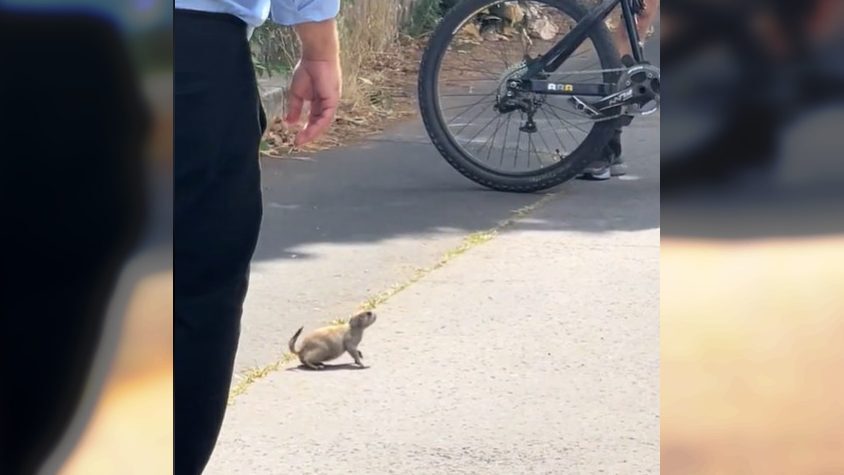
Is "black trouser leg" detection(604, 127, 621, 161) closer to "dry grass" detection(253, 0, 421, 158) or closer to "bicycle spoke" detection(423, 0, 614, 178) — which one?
"bicycle spoke" detection(423, 0, 614, 178)

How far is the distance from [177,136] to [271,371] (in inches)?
78.2

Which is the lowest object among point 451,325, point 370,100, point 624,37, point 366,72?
point 451,325

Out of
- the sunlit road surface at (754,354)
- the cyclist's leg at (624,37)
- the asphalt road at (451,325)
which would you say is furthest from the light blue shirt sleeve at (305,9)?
the cyclist's leg at (624,37)

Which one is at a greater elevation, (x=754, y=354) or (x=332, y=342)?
(x=754, y=354)

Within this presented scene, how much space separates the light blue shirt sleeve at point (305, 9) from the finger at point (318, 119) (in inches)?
7.6

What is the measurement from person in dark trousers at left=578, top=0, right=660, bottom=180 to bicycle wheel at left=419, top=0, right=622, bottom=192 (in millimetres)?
120

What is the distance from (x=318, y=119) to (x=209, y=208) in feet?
1.35

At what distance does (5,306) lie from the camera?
156 centimetres

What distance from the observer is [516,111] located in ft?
19.7

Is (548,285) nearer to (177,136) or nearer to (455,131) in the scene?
(455,131)

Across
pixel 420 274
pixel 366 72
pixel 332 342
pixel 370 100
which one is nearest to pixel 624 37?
Answer: pixel 420 274

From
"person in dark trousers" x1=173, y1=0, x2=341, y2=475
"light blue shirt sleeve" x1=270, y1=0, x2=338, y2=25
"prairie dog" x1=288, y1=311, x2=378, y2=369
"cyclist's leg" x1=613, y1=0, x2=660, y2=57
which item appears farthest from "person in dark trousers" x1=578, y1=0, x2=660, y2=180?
"person in dark trousers" x1=173, y1=0, x2=341, y2=475

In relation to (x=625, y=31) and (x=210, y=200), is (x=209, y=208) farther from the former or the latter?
(x=625, y=31)

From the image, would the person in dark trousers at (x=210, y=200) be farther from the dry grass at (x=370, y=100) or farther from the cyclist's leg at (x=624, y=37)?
the dry grass at (x=370, y=100)
